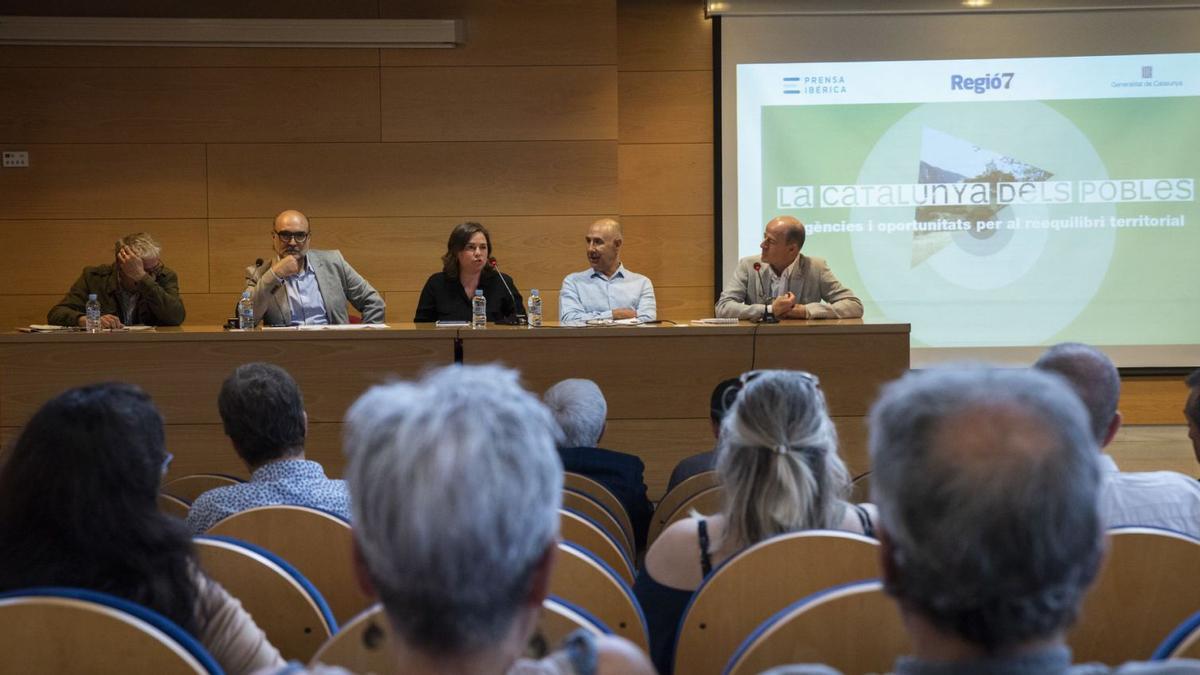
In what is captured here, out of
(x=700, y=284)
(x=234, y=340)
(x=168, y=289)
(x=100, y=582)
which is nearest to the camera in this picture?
(x=100, y=582)

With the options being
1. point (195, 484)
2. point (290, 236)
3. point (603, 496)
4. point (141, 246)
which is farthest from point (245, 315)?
point (603, 496)

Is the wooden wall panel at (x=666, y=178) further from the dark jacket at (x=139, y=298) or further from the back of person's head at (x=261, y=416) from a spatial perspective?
the back of person's head at (x=261, y=416)

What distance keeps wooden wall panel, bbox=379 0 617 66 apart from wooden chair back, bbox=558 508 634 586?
201 inches

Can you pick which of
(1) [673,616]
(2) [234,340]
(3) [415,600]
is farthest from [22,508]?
(2) [234,340]

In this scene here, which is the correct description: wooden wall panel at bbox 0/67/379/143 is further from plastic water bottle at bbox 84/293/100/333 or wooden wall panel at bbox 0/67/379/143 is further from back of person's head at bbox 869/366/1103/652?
back of person's head at bbox 869/366/1103/652

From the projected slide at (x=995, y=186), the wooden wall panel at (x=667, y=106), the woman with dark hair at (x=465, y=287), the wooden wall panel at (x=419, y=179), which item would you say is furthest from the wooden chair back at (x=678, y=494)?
the wooden wall panel at (x=667, y=106)

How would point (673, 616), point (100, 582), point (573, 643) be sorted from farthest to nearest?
1. point (673, 616)
2. point (100, 582)
3. point (573, 643)

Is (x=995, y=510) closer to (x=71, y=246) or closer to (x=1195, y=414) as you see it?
(x=1195, y=414)

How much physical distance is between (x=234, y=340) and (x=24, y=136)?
2943 millimetres

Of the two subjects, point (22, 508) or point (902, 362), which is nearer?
point (22, 508)

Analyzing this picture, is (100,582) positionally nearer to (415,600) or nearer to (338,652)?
(338,652)

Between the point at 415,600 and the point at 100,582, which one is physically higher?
the point at 415,600

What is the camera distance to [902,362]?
4.86 metres

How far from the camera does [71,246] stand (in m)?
6.82
